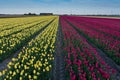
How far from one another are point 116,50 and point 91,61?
3.11 meters

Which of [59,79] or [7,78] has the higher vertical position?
[7,78]

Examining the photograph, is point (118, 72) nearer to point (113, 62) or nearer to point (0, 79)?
point (113, 62)

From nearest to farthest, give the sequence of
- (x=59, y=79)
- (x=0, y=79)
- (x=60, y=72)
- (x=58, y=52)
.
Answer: (x=0, y=79)
(x=59, y=79)
(x=60, y=72)
(x=58, y=52)

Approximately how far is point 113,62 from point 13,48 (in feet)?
18.5

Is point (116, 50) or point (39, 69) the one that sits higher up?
point (39, 69)

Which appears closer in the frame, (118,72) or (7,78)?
(7,78)

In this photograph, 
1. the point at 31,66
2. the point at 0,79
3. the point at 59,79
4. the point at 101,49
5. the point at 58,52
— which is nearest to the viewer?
the point at 0,79

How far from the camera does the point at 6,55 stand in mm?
11734

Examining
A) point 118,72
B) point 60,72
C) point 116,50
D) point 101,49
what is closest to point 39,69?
point 60,72

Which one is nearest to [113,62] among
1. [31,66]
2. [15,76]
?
[31,66]

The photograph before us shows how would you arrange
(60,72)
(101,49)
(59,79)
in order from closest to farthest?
(59,79)
(60,72)
(101,49)

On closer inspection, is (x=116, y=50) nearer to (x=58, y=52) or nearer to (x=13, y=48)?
(x=58, y=52)

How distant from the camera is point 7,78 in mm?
6348

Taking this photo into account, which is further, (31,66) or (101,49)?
(101,49)
